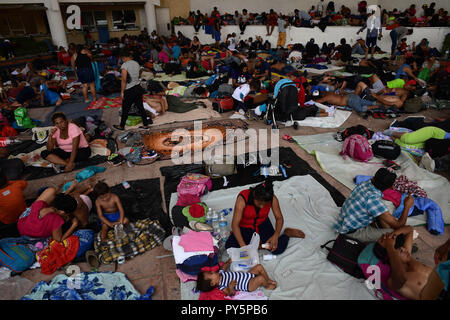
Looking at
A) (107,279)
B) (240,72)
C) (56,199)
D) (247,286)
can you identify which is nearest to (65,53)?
(240,72)

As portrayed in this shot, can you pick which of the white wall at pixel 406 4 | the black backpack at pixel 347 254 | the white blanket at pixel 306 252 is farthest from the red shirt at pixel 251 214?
the white wall at pixel 406 4

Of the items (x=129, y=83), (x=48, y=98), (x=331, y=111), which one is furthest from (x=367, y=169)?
(x=48, y=98)

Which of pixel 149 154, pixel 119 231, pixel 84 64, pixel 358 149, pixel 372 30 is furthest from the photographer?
pixel 372 30

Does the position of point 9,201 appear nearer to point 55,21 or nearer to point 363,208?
point 363,208

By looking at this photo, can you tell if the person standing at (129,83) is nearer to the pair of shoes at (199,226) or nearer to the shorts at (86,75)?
the shorts at (86,75)

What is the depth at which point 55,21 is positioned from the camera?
1347cm

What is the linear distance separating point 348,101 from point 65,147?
701cm

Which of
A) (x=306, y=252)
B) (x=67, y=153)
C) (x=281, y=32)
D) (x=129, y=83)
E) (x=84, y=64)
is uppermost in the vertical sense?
(x=281, y=32)

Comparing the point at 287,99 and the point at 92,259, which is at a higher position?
the point at 287,99

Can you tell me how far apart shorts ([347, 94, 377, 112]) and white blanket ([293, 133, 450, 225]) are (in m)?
2.02

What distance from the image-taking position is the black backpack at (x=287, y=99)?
251 inches

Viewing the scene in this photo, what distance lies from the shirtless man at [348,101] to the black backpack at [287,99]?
1.66 meters

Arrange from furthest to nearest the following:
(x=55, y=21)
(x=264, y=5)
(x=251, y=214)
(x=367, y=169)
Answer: (x=264, y=5), (x=55, y=21), (x=367, y=169), (x=251, y=214)

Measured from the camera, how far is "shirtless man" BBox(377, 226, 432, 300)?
233 centimetres
